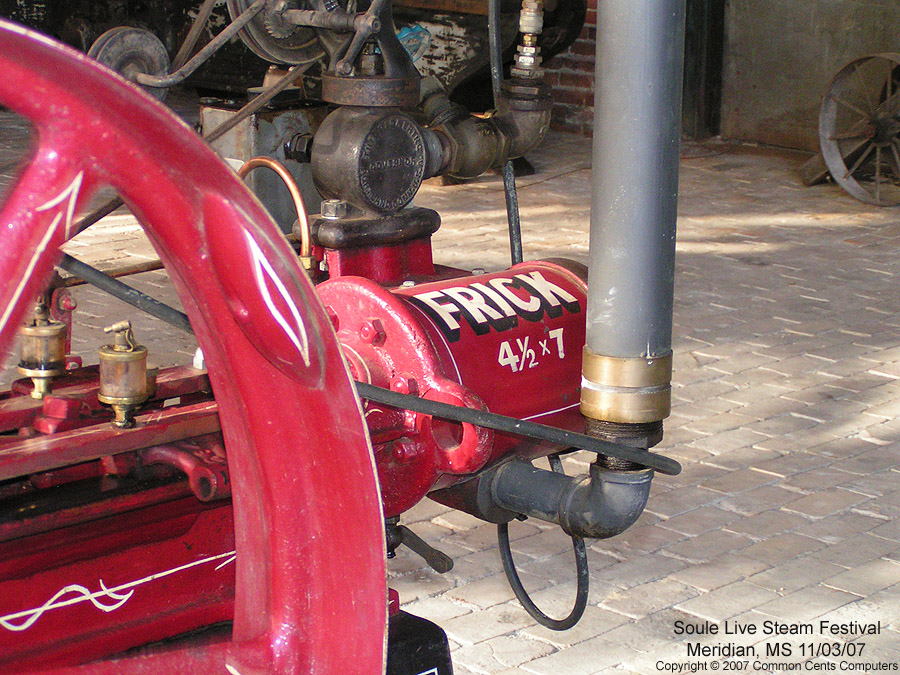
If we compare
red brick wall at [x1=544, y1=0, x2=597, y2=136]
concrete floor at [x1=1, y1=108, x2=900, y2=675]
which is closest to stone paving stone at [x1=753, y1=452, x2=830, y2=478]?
concrete floor at [x1=1, y1=108, x2=900, y2=675]

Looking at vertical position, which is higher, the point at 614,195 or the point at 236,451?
the point at 614,195

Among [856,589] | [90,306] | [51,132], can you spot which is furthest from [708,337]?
[51,132]

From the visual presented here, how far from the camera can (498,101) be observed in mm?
1977

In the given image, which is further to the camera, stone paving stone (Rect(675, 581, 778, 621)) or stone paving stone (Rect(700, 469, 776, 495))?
stone paving stone (Rect(700, 469, 776, 495))

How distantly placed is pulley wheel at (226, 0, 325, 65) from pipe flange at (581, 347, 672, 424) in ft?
2.65

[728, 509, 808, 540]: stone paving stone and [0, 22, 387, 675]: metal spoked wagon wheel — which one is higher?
[0, 22, 387, 675]: metal spoked wagon wheel

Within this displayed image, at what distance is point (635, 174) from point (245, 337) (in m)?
0.64

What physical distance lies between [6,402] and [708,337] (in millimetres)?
3049

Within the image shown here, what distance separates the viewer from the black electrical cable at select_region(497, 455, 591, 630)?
196cm

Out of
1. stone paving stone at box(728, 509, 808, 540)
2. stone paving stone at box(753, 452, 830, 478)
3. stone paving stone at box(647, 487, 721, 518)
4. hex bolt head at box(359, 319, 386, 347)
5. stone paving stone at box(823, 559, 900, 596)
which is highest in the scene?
hex bolt head at box(359, 319, 386, 347)

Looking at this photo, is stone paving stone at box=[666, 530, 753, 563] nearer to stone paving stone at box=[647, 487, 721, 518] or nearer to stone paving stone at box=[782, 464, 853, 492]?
stone paving stone at box=[647, 487, 721, 518]

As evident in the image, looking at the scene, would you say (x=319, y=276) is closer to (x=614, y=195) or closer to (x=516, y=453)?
(x=516, y=453)

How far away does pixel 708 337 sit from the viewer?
3.98m

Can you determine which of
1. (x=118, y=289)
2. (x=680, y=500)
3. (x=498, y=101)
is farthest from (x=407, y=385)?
(x=680, y=500)
